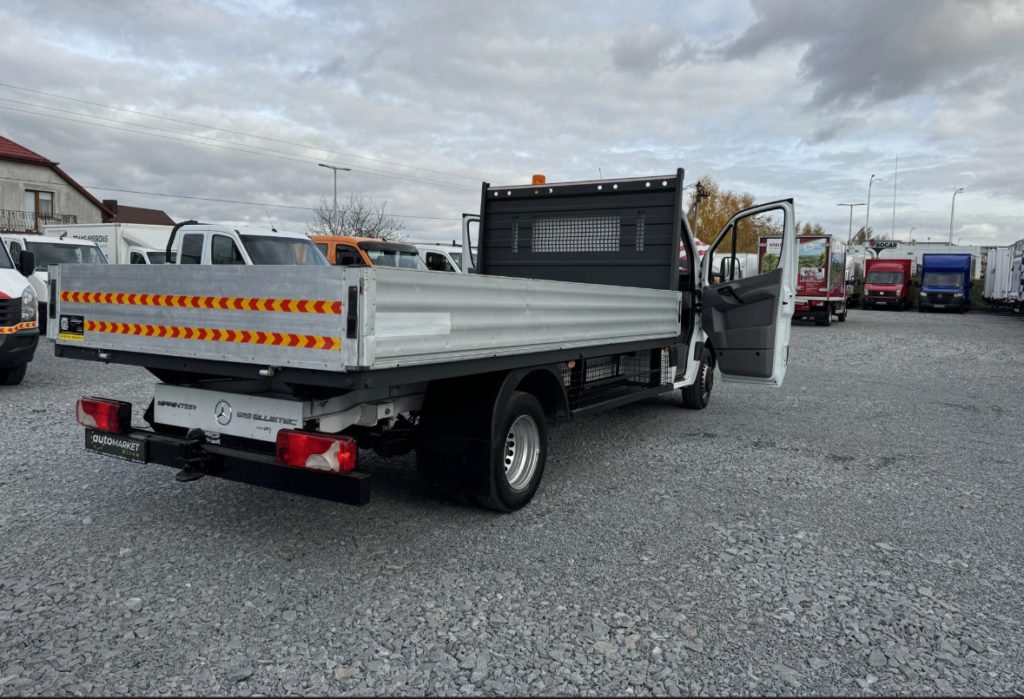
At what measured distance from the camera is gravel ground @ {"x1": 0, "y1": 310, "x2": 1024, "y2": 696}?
3.00 meters

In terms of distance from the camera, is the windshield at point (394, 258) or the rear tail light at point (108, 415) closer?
the rear tail light at point (108, 415)

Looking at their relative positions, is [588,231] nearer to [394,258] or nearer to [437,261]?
[394,258]

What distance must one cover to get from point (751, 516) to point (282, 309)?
3.35m

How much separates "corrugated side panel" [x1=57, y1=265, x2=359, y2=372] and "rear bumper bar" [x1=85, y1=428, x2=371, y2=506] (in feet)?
1.76

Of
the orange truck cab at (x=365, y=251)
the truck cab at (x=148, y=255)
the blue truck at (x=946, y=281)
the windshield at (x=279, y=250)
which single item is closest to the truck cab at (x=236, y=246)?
the windshield at (x=279, y=250)

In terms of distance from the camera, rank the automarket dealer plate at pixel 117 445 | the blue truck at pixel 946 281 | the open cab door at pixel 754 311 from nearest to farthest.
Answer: the automarket dealer plate at pixel 117 445, the open cab door at pixel 754 311, the blue truck at pixel 946 281

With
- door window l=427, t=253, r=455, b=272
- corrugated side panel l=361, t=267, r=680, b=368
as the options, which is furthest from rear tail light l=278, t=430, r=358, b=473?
door window l=427, t=253, r=455, b=272

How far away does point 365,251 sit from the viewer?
491 inches

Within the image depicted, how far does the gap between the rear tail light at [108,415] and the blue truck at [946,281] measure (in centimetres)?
3771

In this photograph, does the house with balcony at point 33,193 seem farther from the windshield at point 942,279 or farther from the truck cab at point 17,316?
the windshield at point 942,279

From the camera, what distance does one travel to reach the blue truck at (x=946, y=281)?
34.6m

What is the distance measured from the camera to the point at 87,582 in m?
3.72

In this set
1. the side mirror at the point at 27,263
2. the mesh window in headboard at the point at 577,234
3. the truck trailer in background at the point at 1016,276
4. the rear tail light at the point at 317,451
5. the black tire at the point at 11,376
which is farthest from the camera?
the truck trailer in background at the point at 1016,276

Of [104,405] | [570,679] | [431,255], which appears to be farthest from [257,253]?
[570,679]
